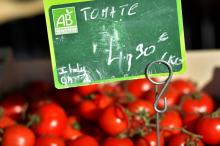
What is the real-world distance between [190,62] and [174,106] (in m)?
0.34

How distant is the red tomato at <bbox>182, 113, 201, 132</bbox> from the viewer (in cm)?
146

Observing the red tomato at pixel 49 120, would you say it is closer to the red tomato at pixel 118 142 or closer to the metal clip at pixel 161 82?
the red tomato at pixel 118 142

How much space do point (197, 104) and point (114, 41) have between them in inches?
19.9

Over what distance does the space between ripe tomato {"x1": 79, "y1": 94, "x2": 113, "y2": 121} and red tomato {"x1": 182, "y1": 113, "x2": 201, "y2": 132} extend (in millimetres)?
259

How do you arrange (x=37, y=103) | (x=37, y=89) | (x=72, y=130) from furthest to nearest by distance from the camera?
(x=37, y=89)
(x=37, y=103)
(x=72, y=130)

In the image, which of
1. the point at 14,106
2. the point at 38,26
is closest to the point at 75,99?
the point at 14,106

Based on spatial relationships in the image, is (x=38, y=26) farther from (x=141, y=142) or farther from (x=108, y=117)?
(x=141, y=142)

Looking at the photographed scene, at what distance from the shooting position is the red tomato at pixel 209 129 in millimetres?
1376

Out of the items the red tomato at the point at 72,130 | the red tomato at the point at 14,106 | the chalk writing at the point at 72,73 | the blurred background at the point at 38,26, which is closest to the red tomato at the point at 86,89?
the red tomato at the point at 72,130

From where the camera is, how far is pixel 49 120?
4.93 feet

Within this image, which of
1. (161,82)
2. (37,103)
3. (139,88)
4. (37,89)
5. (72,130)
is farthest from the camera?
(37,89)

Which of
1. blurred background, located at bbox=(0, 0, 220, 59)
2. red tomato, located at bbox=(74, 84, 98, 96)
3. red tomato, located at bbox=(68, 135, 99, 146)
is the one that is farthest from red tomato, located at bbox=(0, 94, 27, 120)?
blurred background, located at bbox=(0, 0, 220, 59)

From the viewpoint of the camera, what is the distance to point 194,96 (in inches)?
65.6

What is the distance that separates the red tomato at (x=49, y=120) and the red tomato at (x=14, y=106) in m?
0.14
